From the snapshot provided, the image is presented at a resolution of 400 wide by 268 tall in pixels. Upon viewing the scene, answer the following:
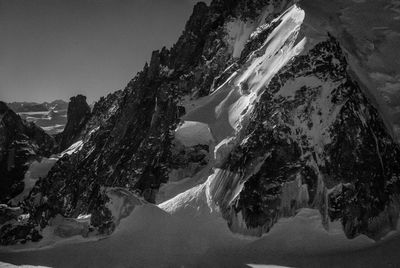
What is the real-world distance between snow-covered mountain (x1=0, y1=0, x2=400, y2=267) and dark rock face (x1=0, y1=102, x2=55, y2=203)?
125 ft

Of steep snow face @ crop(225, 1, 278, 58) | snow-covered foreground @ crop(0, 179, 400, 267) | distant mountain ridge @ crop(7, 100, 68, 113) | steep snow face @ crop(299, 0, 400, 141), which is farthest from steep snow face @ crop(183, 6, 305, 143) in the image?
distant mountain ridge @ crop(7, 100, 68, 113)

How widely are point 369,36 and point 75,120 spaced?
70.7 metres

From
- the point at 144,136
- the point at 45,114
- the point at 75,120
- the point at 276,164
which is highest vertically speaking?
the point at 45,114

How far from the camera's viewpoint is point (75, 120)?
93938 millimetres

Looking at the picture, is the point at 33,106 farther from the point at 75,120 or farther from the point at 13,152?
the point at 13,152

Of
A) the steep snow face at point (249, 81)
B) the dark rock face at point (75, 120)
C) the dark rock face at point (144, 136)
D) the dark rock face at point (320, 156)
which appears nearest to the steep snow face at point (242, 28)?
the dark rock face at point (144, 136)

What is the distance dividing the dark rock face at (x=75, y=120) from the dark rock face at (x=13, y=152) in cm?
594

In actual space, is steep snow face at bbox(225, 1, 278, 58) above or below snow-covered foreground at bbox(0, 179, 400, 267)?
above

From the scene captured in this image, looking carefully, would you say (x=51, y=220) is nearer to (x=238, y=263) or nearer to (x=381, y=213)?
(x=238, y=263)

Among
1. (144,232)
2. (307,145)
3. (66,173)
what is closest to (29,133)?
(66,173)

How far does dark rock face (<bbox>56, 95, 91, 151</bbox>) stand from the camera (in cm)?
9150

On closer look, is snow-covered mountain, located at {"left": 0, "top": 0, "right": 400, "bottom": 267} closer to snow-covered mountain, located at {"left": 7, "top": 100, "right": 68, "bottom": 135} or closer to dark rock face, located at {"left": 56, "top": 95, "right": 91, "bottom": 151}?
dark rock face, located at {"left": 56, "top": 95, "right": 91, "bottom": 151}

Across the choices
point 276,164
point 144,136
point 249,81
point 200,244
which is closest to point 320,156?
point 276,164

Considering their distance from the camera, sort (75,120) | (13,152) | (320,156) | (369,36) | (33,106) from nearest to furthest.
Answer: (320,156)
(369,36)
(13,152)
(75,120)
(33,106)
